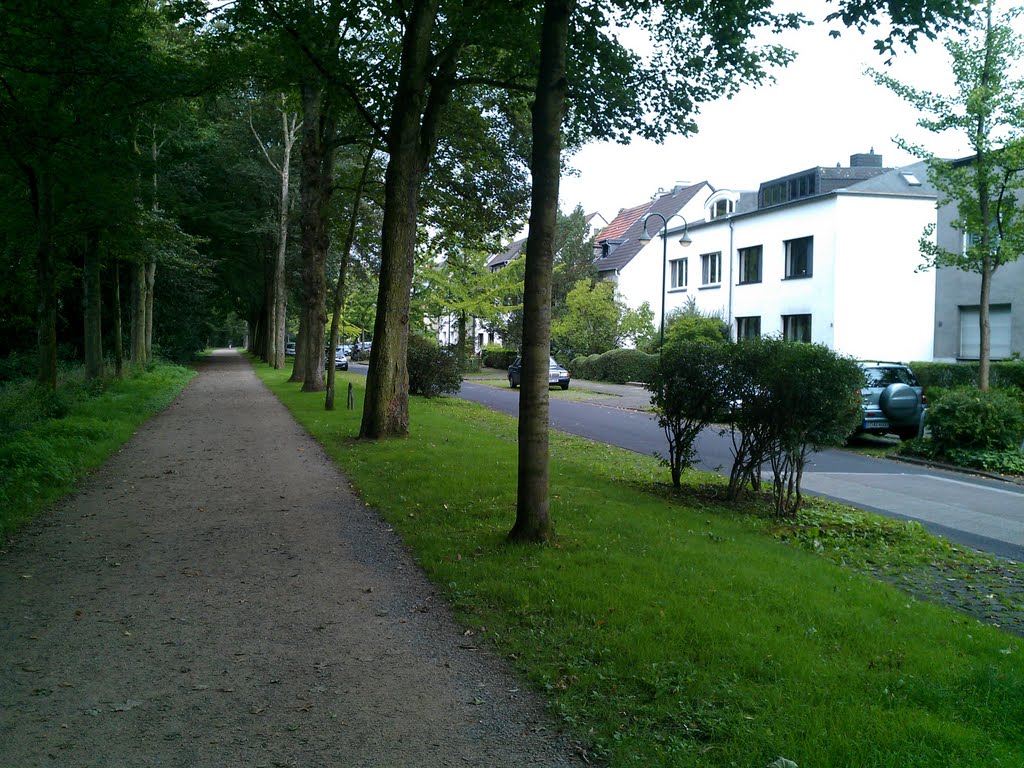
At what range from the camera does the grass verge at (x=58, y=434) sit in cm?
914

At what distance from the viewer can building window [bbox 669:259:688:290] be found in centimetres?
4489

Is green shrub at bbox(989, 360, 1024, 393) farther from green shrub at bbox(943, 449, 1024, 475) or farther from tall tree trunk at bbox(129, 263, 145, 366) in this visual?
tall tree trunk at bbox(129, 263, 145, 366)

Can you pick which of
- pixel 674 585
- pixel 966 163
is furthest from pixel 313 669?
pixel 966 163

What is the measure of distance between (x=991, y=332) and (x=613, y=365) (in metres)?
17.2

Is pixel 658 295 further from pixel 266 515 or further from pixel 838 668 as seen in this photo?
pixel 838 668

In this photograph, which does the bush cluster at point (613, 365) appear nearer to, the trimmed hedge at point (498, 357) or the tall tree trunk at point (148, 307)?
the trimmed hedge at point (498, 357)

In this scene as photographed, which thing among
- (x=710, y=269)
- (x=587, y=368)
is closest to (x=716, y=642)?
(x=710, y=269)

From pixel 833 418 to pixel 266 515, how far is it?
6077 mm

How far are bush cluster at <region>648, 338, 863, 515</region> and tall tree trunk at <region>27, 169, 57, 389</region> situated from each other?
39.4ft

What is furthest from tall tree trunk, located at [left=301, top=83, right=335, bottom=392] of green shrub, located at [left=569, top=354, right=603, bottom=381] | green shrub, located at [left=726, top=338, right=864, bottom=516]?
green shrub, located at [left=569, top=354, right=603, bottom=381]

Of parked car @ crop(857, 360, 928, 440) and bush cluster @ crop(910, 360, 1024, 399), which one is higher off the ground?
bush cluster @ crop(910, 360, 1024, 399)

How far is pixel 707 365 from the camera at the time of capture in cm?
1014

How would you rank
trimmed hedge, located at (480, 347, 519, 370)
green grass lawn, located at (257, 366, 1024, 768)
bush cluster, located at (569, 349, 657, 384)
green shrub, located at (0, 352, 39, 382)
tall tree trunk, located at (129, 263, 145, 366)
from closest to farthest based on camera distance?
green grass lawn, located at (257, 366, 1024, 768) → tall tree trunk, located at (129, 263, 145, 366) → green shrub, located at (0, 352, 39, 382) → bush cluster, located at (569, 349, 657, 384) → trimmed hedge, located at (480, 347, 519, 370)

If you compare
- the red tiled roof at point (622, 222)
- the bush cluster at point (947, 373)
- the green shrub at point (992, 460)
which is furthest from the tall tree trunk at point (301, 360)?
the red tiled roof at point (622, 222)
